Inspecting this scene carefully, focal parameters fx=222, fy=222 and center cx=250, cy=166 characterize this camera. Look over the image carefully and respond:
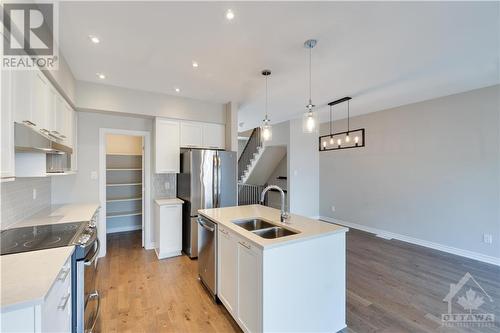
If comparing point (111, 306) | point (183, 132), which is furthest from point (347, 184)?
point (111, 306)

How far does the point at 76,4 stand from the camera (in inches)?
71.8

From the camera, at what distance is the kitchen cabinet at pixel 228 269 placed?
210cm

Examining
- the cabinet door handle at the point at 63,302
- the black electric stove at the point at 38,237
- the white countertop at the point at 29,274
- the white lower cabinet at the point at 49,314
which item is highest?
the black electric stove at the point at 38,237

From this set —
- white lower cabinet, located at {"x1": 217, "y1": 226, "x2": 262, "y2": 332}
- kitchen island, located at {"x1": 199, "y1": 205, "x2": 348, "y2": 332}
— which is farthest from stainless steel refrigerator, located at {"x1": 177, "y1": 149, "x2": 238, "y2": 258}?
kitchen island, located at {"x1": 199, "y1": 205, "x2": 348, "y2": 332}

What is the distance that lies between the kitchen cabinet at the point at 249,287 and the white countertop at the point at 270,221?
0.10 meters

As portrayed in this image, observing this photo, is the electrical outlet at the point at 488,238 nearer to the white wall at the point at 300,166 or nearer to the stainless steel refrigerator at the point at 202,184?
the white wall at the point at 300,166

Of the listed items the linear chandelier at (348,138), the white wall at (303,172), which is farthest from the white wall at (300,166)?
the linear chandelier at (348,138)

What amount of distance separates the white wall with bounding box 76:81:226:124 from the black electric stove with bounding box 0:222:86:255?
214 cm

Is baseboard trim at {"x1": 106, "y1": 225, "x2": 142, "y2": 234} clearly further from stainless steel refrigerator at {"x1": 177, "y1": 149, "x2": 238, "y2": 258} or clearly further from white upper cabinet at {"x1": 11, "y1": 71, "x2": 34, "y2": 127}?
white upper cabinet at {"x1": 11, "y1": 71, "x2": 34, "y2": 127}

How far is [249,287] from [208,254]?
95 cm

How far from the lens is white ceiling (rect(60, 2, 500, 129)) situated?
190cm

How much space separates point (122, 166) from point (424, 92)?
648 cm

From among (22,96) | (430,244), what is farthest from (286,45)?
(430,244)

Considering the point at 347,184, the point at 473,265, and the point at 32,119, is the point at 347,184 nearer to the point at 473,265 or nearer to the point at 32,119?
the point at 473,265
